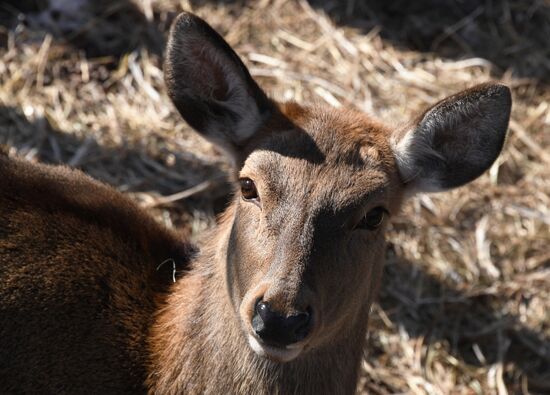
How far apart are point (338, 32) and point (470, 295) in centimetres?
299

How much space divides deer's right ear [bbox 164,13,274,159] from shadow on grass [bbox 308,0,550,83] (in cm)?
415

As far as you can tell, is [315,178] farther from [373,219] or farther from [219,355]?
[219,355]

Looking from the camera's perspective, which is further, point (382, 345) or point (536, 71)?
point (536, 71)

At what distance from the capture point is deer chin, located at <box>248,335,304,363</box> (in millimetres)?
4004

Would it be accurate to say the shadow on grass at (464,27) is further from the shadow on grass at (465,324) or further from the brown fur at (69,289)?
the brown fur at (69,289)

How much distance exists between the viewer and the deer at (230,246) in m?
4.29

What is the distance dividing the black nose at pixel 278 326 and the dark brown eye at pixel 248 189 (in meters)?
0.63

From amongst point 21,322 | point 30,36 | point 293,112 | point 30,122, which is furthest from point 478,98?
point 30,36

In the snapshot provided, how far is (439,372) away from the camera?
6.47 metres

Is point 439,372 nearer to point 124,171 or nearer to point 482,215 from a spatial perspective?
point 482,215

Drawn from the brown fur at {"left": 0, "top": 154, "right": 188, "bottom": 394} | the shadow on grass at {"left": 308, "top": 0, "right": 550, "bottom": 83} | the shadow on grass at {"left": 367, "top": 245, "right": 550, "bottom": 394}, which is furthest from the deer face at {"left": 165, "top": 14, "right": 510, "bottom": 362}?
the shadow on grass at {"left": 308, "top": 0, "right": 550, "bottom": 83}

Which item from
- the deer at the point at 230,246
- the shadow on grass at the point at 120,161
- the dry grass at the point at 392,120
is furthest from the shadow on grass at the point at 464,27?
the deer at the point at 230,246

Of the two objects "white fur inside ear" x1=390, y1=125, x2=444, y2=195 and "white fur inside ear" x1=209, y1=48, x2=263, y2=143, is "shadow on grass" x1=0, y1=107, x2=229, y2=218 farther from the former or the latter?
"white fur inside ear" x1=390, y1=125, x2=444, y2=195

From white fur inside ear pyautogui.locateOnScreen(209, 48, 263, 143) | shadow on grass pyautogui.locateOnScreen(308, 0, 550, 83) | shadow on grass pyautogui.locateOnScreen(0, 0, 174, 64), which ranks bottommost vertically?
shadow on grass pyautogui.locateOnScreen(308, 0, 550, 83)
